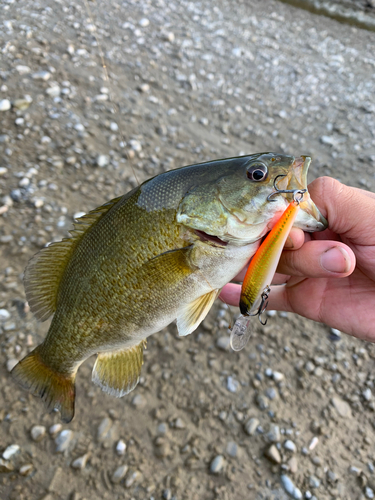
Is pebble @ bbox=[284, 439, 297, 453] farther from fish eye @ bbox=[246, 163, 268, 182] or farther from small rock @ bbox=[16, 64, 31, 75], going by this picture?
small rock @ bbox=[16, 64, 31, 75]

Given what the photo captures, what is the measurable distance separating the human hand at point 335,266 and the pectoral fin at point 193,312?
471 mm

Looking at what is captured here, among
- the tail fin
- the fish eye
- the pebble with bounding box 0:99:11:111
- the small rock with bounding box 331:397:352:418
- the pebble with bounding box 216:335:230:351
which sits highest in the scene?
the fish eye

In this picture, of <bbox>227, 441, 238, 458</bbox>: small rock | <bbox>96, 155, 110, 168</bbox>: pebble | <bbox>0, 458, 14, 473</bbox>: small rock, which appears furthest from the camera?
<bbox>96, 155, 110, 168</bbox>: pebble

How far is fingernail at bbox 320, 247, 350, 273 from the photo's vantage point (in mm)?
1801

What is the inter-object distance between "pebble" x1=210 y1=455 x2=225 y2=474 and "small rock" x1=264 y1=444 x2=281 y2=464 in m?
0.32

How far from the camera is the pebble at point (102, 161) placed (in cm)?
428

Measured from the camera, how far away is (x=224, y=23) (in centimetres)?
769

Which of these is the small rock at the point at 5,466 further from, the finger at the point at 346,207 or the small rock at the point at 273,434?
the finger at the point at 346,207

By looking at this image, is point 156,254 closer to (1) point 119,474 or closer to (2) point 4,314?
(1) point 119,474

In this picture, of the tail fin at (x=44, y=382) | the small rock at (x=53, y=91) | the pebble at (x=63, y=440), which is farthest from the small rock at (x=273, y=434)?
the small rock at (x=53, y=91)

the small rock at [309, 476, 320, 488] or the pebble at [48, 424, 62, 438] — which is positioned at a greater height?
the small rock at [309, 476, 320, 488]

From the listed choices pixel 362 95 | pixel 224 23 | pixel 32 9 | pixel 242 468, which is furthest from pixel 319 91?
pixel 242 468

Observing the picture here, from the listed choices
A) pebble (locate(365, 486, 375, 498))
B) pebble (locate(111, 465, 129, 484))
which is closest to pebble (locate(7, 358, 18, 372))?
pebble (locate(111, 465, 129, 484))

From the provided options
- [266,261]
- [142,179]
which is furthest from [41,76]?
[266,261]
